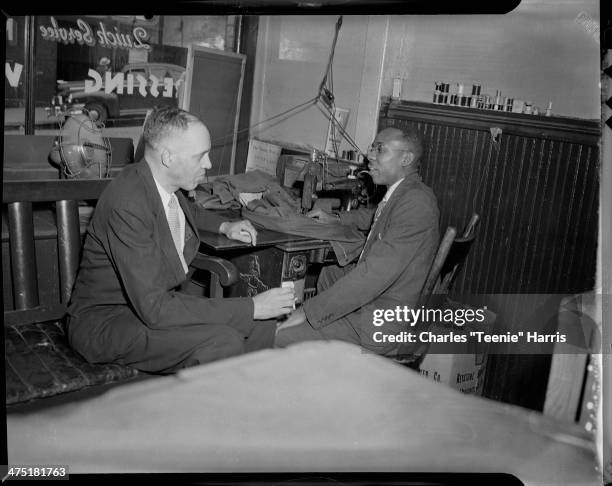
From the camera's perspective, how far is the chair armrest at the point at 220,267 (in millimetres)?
2258

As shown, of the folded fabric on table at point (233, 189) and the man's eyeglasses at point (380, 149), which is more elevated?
the man's eyeglasses at point (380, 149)

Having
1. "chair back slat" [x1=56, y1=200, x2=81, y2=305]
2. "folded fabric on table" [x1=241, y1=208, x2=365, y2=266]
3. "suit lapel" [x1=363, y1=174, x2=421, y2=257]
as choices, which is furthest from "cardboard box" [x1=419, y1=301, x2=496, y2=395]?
"chair back slat" [x1=56, y1=200, x2=81, y2=305]

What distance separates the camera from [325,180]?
119 inches

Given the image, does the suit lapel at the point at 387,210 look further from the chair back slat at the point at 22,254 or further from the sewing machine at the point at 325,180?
the chair back slat at the point at 22,254

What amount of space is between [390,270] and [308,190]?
82cm

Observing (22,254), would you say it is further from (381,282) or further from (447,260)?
(447,260)

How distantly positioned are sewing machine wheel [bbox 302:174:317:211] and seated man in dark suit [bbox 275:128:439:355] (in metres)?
0.54

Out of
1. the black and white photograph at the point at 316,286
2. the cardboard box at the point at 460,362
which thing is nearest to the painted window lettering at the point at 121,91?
the black and white photograph at the point at 316,286

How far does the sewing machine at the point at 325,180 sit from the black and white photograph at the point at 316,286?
0.10 meters

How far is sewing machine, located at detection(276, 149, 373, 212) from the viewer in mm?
2955

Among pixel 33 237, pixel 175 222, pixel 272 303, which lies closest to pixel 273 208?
pixel 175 222

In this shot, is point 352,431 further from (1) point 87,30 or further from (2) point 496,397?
(1) point 87,30

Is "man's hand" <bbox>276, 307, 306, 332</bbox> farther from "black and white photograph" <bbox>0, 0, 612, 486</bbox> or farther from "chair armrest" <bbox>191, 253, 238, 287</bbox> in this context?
"chair armrest" <bbox>191, 253, 238, 287</bbox>

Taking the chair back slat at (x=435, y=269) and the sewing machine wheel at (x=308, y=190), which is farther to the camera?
the sewing machine wheel at (x=308, y=190)
